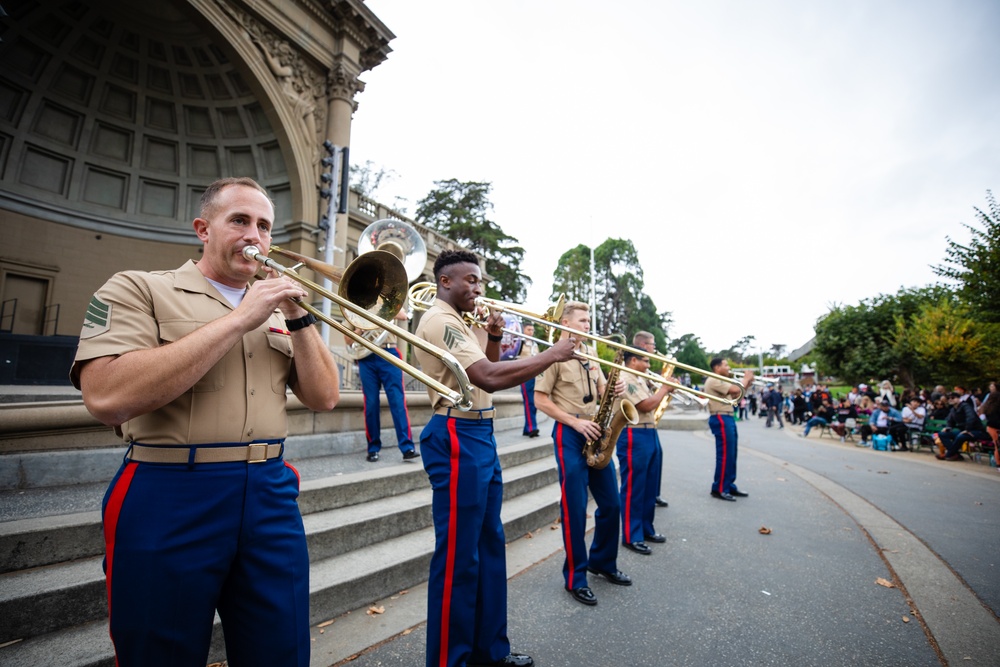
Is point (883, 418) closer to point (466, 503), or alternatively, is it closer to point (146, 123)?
point (466, 503)

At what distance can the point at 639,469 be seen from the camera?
4.88m

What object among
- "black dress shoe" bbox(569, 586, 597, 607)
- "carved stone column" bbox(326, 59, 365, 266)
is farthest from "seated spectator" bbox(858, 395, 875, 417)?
"carved stone column" bbox(326, 59, 365, 266)

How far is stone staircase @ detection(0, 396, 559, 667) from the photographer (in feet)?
7.75

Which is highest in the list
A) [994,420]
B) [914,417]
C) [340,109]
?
[340,109]

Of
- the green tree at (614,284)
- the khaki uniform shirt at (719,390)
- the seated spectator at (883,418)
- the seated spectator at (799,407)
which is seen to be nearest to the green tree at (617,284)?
the green tree at (614,284)

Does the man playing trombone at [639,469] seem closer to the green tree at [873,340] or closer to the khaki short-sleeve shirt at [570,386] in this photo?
the khaki short-sleeve shirt at [570,386]

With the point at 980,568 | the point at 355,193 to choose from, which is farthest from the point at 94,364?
the point at 355,193

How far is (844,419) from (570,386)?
16885 mm

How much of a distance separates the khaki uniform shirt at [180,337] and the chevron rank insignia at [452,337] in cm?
109

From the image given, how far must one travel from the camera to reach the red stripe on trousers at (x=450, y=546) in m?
2.47

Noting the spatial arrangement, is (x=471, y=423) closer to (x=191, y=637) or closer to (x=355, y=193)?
(x=191, y=637)

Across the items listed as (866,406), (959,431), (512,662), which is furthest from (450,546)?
(866,406)

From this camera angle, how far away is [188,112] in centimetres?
1519

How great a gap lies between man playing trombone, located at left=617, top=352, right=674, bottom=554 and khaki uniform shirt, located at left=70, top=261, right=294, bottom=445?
3675mm
